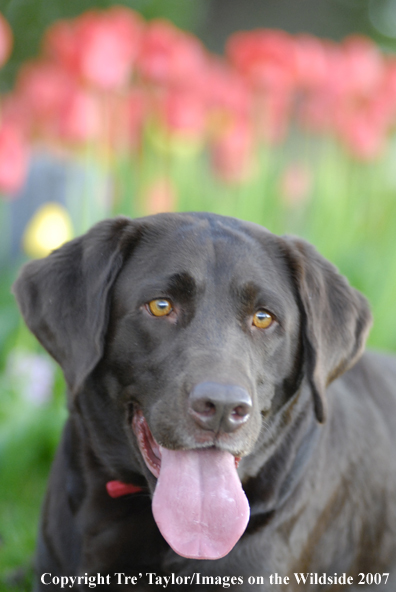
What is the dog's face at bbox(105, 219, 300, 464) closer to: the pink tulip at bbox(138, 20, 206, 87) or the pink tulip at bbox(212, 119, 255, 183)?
the pink tulip at bbox(138, 20, 206, 87)

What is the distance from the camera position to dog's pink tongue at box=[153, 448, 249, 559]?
2219mm

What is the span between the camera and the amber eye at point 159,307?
242 centimetres

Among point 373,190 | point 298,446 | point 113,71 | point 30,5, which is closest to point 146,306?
point 298,446

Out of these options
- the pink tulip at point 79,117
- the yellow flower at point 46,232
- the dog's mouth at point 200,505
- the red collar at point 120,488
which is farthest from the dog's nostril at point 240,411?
the pink tulip at point 79,117

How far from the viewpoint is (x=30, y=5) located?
11773 millimetres

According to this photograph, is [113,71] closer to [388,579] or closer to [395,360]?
[395,360]

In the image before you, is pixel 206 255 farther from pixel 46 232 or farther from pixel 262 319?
pixel 46 232

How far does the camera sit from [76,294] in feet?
8.17

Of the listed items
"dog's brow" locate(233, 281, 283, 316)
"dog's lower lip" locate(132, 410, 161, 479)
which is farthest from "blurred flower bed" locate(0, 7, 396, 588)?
"dog's brow" locate(233, 281, 283, 316)

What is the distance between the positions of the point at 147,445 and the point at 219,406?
48 cm

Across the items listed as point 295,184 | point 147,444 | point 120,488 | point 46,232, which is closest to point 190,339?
point 147,444

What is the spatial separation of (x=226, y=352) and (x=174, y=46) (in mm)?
2902

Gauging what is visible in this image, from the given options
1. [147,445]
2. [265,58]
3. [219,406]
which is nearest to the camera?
[219,406]

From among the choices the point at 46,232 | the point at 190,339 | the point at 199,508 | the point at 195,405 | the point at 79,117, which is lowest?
the point at 199,508
